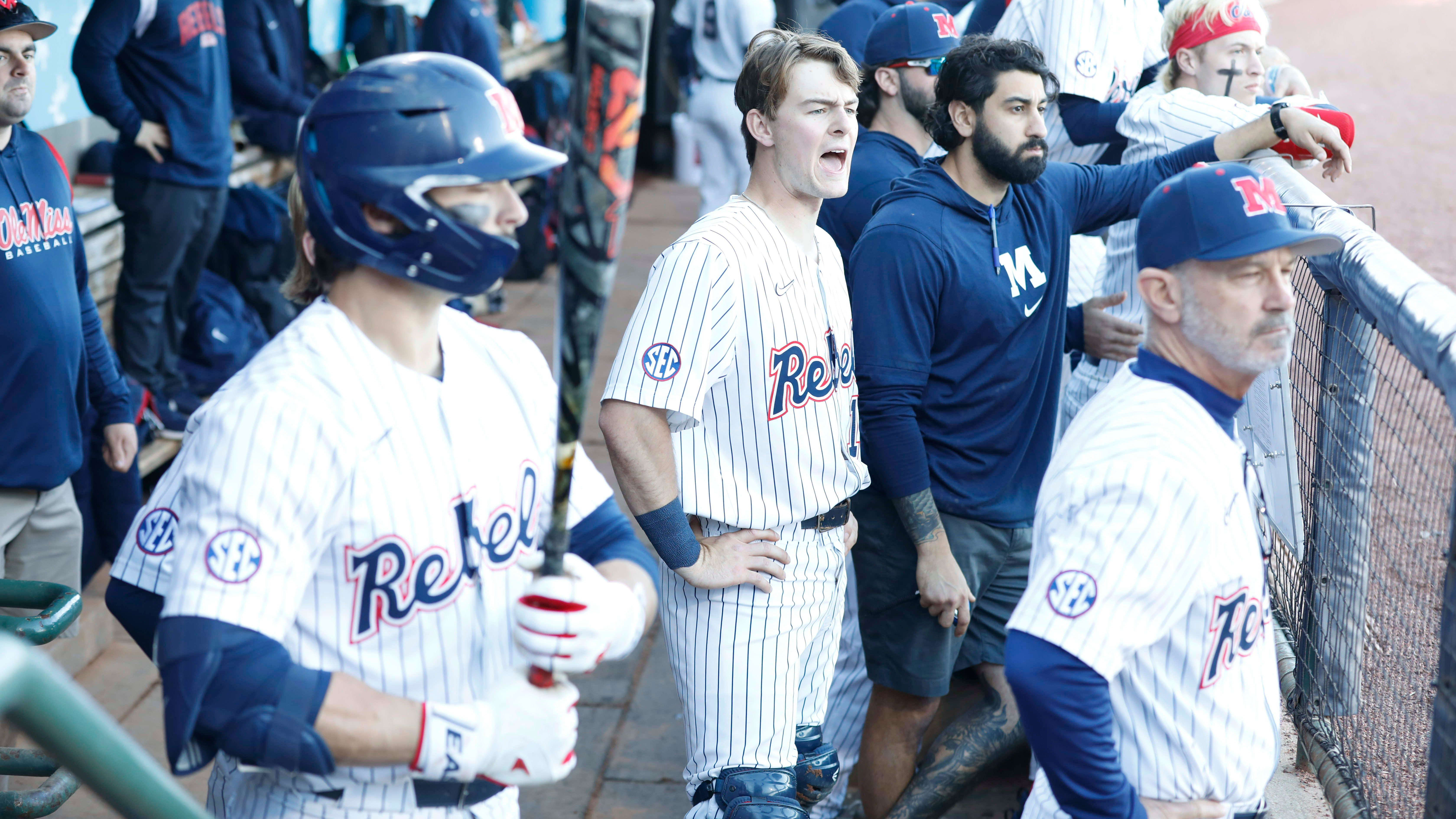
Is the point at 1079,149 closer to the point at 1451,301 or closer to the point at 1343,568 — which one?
the point at 1343,568

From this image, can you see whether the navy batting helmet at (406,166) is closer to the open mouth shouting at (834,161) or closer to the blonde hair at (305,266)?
the blonde hair at (305,266)

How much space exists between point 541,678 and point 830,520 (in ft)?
4.46

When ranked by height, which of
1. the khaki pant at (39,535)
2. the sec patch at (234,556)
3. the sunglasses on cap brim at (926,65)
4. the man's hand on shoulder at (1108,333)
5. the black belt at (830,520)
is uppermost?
the sec patch at (234,556)

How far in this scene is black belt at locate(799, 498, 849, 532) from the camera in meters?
3.01

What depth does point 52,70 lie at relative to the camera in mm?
5301

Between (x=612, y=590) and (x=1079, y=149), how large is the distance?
3.22 m

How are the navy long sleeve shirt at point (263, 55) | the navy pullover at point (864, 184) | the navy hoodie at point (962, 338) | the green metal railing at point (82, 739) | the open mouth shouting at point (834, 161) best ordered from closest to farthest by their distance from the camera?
the green metal railing at point (82, 739) < the open mouth shouting at point (834, 161) < the navy hoodie at point (962, 338) < the navy pullover at point (864, 184) < the navy long sleeve shirt at point (263, 55)

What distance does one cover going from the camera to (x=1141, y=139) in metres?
3.89

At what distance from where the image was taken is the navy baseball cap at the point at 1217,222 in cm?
206

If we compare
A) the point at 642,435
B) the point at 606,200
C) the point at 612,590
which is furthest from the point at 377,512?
the point at 642,435

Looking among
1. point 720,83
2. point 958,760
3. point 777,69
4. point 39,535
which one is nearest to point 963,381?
point 777,69

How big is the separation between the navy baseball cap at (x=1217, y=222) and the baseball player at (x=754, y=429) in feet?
3.07

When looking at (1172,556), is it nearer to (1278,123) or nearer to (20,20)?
(1278,123)

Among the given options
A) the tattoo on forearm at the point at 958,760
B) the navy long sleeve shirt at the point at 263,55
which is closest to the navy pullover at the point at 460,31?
the navy long sleeve shirt at the point at 263,55
